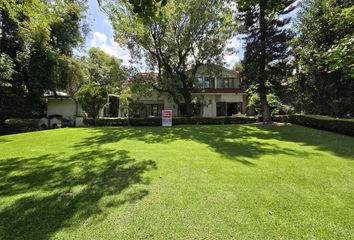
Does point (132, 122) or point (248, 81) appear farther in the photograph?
point (248, 81)

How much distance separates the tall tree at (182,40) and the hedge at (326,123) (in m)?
8.53

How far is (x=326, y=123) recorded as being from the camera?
599 inches

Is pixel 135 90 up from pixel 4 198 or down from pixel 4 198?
up

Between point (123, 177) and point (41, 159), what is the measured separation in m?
3.35

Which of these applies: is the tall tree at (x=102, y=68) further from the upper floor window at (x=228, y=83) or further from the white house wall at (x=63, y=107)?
the upper floor window at (x=228, y=83)

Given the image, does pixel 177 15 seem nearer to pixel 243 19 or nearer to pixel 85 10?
pixel 243 19

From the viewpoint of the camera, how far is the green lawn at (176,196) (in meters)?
3.73

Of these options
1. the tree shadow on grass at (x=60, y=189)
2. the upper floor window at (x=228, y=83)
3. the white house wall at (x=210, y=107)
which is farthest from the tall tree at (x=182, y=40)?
the tree shadow on grass at (x=60, y=189)

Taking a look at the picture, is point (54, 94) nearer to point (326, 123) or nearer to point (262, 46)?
point (262, 46)

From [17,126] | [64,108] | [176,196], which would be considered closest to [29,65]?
[64,108]

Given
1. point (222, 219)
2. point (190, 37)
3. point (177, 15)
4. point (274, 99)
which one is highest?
point (177, 15)

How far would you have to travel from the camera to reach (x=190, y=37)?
21047 millimetres

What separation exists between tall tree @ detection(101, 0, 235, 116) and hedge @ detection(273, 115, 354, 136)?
336 inches

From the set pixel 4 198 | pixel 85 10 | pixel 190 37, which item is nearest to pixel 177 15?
pixel 190 37
